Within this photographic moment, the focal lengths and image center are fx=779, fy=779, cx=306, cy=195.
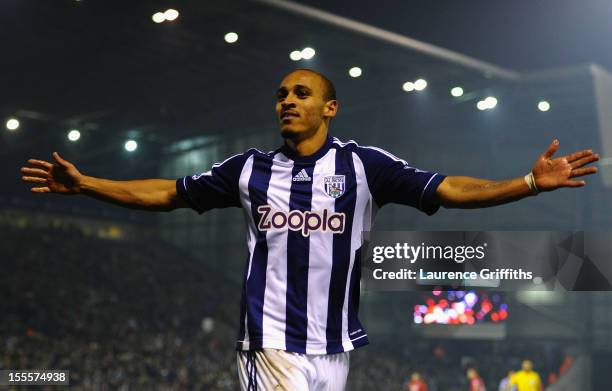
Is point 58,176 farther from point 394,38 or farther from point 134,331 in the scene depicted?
point 134,331

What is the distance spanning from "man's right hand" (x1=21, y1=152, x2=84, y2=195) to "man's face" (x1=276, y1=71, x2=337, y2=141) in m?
0.80

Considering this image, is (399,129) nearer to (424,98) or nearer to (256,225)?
(424,98)

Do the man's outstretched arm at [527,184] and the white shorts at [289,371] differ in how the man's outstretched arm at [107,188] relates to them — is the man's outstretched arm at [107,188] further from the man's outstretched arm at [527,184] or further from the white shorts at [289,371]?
the man's outstretched arm at [527,184]

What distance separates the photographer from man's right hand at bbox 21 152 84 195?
285 centimetres

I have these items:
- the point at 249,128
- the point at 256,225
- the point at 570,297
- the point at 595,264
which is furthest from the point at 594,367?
the point at 256,225

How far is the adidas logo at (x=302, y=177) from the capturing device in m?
2.66

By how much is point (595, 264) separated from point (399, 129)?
11301mm

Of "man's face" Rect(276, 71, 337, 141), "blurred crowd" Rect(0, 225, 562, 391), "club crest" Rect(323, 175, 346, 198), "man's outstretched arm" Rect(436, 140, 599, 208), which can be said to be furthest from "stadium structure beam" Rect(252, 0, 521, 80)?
"man's outstretched arm" Rect(436, 140, 599, 208)

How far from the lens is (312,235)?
8.50 feet

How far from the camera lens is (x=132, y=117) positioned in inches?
802

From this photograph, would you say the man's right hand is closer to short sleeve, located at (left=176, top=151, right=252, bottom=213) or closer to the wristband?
short sleeve, located at (left=176, top=151, right=252, bottom=213)

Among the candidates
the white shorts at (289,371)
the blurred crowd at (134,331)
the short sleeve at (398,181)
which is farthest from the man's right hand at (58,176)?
the blurred crowd at (134,331)

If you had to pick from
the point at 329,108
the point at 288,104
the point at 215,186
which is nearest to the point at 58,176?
the point at 215,186

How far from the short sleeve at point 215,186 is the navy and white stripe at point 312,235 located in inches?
1.7
